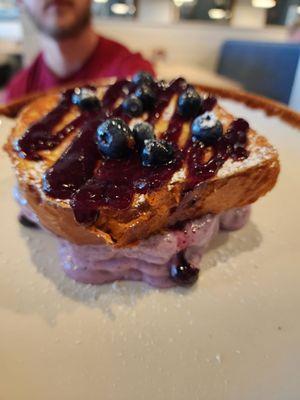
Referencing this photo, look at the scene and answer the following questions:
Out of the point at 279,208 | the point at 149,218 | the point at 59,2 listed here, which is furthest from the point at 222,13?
the point at 149,218

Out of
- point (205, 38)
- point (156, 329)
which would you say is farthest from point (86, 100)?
point (205, 38)

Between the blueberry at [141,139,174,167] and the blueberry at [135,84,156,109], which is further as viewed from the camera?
the blueberry at [135,84,156,109]

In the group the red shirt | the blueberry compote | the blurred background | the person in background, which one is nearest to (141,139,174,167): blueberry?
the blueberry compote

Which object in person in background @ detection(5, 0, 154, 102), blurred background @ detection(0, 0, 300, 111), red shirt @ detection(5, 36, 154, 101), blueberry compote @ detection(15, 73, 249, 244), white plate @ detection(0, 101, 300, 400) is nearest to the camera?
white plate @ detection(0, 101, 300, 400)

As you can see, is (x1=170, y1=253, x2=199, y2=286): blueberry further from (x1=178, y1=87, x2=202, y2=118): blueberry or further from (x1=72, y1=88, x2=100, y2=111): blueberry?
(x1=72, y1=88, x2=100, y2=111): blueberry

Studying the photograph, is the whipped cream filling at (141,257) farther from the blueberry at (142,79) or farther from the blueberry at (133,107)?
the blueberry at (142,79)

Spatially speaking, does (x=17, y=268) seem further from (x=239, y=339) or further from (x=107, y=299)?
(x=239, y=339)
